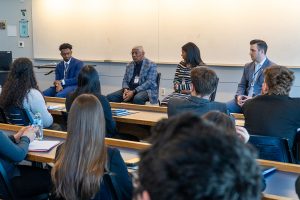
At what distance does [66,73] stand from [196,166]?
6.57m

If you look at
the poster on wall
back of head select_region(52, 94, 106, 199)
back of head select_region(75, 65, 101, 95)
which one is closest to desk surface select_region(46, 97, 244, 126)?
back of head select_region(75, 65, 101, 95)

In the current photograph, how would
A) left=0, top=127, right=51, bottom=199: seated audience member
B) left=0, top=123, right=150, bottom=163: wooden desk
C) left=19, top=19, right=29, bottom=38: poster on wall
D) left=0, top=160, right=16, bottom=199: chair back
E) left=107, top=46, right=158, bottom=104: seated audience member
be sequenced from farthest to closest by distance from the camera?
left=19, top=19, right=29, bottom=38: poster on wall < left=107, top=46, right=158, bottom=104: seated audience member < left=0, top=123, right=150, bottom=163: wooden desk < left=0, top=127, right=51, bottom=199: seated audience member < left=0, top=160, right=16, bottom=199: chair back

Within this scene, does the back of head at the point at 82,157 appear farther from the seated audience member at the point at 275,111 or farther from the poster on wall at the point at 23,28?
the poster on wall at the point at 23,28

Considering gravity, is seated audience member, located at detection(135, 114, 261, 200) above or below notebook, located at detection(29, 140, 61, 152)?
above

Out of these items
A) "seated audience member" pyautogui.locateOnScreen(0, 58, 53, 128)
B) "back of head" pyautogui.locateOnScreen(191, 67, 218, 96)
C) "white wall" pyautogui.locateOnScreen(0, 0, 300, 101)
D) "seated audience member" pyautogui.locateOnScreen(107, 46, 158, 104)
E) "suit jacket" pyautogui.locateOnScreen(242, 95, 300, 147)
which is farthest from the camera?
"white wall" pyautogui.locateOnScreen(0, 0, 300, 101)

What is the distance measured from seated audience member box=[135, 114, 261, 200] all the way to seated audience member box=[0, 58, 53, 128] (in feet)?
11.7

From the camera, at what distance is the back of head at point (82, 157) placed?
89.5 inches

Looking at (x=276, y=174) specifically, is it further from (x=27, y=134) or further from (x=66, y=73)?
(x=66, y=73)

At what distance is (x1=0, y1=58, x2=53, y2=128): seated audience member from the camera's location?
420cm

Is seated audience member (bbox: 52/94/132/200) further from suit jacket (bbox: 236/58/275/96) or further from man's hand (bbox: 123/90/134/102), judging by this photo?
man's hand (bbox: 123/90/134/102)

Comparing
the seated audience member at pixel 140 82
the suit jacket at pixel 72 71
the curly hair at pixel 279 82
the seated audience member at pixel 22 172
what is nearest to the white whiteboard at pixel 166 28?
the seated audience member at pixel 140 82

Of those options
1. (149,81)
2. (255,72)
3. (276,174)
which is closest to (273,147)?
(276,174)

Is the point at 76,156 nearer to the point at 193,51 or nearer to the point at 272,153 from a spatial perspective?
the point at 272,153

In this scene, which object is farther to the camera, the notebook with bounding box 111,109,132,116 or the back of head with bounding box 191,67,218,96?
the notebook with bounding box 111,109,132,116
